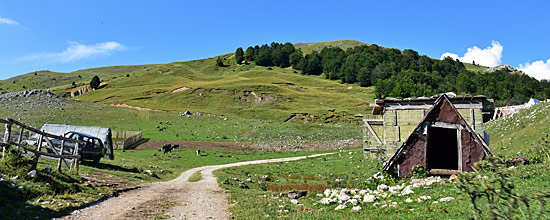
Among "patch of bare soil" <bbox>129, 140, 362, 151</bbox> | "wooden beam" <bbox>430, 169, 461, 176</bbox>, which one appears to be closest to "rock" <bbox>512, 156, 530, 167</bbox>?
"wooden beam" <bbox>430, 169, 461, 176</bbox>

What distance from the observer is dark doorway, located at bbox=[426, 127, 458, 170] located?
1911 centimetres

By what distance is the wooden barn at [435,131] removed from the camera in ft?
53.2

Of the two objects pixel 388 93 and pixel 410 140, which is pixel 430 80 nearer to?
pixel 388 93

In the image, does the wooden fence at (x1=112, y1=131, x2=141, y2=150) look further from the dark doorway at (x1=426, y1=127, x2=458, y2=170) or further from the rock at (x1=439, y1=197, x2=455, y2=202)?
the rock at (x1=439, y1=197, x2=455, y2=202)

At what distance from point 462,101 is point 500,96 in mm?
146389

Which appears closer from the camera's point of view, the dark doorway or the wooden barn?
the wooden barn

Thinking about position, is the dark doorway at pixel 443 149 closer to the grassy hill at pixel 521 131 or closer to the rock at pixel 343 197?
the grassy hill at pixel 521 131

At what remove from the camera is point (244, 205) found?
15.7 m

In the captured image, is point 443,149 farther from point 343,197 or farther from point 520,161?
point 343,197

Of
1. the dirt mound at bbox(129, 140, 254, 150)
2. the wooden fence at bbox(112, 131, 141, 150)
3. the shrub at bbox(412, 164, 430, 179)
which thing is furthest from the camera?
the dirt mound at bbox(129, 140, 254, 150)

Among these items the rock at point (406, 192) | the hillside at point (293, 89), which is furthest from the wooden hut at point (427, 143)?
the hillside at point (293, 89)

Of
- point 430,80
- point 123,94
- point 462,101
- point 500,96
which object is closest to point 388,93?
point 430,80

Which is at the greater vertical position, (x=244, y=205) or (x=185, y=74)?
(x=185, y=74)

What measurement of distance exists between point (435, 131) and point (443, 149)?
51.0 inches
